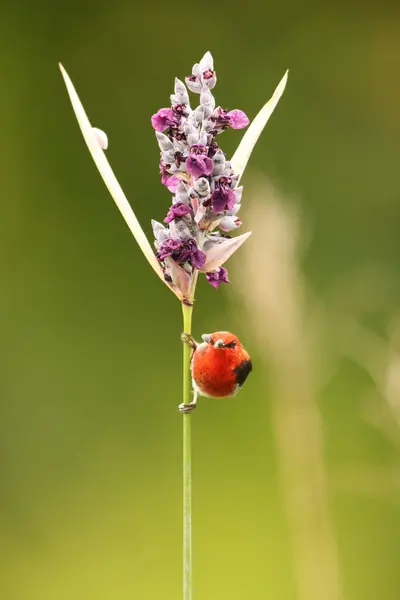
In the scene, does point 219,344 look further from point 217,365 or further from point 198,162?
point 198,162

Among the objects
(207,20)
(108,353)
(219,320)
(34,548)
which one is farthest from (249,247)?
(34,548)

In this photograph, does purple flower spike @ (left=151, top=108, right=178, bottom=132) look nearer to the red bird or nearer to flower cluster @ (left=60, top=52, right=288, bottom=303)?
flower cluster @ (left=60, top=52, right=288, bottom=303)

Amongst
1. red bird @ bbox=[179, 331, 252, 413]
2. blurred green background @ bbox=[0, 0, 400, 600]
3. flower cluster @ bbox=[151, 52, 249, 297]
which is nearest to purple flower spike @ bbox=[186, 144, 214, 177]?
flower cluster @ bbox=[151, 52, 249, 297]

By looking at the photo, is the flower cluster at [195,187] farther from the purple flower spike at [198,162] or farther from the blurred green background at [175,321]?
the blurred green background at [175,321]

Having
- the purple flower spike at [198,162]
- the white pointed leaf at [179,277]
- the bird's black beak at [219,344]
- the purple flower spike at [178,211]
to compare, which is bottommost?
the bird's black beak at [219,344]

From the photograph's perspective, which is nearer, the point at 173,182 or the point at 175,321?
the point at 173,182

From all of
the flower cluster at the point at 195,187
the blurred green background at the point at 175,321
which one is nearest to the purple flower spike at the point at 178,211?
the flower cluster at the point at 195,187

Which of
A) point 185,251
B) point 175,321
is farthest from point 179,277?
point 175,321
